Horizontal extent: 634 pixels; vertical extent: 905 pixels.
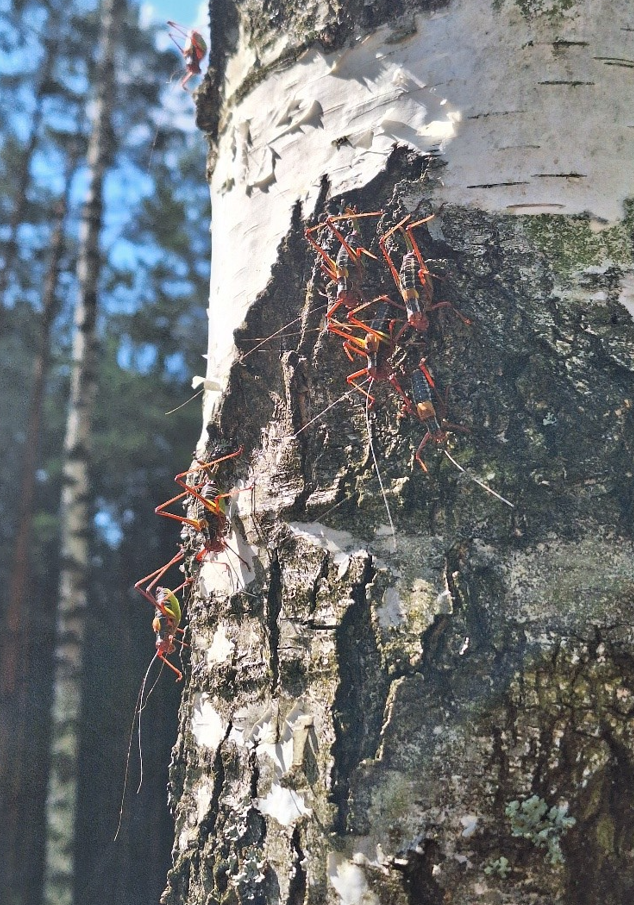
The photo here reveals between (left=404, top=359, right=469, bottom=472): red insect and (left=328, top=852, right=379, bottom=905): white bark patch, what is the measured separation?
1.63 feet

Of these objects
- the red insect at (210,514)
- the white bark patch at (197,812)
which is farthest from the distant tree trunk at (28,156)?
the white bark patch at (197,812)

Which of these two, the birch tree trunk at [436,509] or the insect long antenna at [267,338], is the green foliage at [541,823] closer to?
the birch tree trunk at [436,509]

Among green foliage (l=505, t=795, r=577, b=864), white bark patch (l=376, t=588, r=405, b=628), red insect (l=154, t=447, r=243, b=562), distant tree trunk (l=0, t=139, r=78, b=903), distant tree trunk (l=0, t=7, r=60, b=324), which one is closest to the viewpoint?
green foliage (l=505, t=795, r=577, b=864)

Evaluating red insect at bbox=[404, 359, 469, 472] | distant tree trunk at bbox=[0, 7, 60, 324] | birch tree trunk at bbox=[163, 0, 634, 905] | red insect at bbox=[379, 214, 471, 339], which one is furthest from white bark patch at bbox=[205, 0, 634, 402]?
distant tree trunk at bbox=[0, 7, 60, 324]

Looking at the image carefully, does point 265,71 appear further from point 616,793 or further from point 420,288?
point 616,793

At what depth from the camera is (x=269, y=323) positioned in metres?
1.12

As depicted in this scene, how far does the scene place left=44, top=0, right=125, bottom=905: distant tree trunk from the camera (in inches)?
228

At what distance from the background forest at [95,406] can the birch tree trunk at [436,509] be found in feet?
20.6

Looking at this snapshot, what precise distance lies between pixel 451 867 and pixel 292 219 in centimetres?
94

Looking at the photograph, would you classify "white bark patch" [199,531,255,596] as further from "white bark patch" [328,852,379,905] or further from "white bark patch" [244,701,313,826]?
"white bark patch" [328,852,379,905]

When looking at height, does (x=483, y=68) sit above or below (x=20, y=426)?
below

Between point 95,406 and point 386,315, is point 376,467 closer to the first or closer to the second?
point 386,315

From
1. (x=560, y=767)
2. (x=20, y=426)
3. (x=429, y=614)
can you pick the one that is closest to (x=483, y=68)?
(x=429, y=614)

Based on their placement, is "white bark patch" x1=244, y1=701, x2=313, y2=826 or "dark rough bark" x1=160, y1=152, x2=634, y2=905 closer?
"dark rough bark" x1=160, y1=152, x2=634, y2=905
